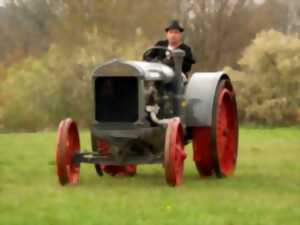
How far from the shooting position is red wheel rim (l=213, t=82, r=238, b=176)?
427 inches

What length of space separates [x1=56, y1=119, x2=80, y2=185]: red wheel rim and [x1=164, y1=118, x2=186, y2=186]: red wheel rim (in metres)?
1.24

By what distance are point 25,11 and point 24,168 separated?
35121mm

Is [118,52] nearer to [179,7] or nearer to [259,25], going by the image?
[179,7]

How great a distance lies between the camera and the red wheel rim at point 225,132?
10.9 metres

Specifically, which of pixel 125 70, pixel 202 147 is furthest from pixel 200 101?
pixel 125 70

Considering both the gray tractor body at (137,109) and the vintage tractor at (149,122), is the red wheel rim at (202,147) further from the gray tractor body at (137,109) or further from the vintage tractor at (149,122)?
the gray tractor body at (137,109)

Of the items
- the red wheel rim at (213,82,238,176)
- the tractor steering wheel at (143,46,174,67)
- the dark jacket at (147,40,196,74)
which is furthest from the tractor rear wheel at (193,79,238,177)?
the tractor steering wheel at (143,46,174,67)

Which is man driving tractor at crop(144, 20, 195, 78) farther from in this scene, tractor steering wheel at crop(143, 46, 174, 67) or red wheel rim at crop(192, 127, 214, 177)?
red wheel rim at crop(192, 127, 214, 177)

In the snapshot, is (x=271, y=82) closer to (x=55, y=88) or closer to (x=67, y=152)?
(x=55, y=88)

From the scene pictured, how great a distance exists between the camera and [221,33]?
146 ft

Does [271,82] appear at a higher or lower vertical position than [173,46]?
lower

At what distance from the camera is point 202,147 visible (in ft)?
35.2

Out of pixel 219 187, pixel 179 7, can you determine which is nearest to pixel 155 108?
pixel 219 187

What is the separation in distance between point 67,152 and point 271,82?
2395cm
